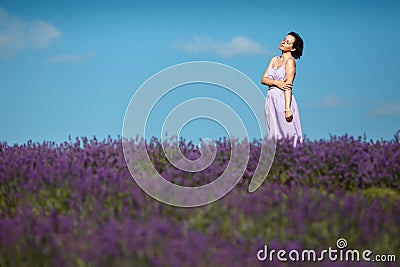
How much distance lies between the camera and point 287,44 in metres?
10.2

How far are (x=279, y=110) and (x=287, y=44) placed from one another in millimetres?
1201

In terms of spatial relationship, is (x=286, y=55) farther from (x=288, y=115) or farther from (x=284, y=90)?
(x=288, y=115)

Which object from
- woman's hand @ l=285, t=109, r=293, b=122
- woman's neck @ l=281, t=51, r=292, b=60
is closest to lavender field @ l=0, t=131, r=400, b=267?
woman's hand @ l=285, t=109, r=293, b=122

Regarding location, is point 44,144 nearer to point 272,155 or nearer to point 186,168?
point 186,168

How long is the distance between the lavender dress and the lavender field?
178 centimetres

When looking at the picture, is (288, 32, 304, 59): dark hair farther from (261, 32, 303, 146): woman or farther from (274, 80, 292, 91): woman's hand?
(274, 80, 292, 91): woman's hand

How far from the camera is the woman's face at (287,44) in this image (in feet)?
33.3

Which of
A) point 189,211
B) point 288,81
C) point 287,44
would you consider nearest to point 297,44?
point 287,44

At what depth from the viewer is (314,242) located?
5086 mm

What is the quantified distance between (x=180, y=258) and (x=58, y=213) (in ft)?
7.12

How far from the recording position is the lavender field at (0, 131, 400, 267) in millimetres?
4622

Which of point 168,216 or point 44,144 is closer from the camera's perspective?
point 168,216

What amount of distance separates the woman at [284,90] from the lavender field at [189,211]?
1.76m

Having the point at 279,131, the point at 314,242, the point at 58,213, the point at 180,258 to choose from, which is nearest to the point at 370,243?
the point at 314,242
